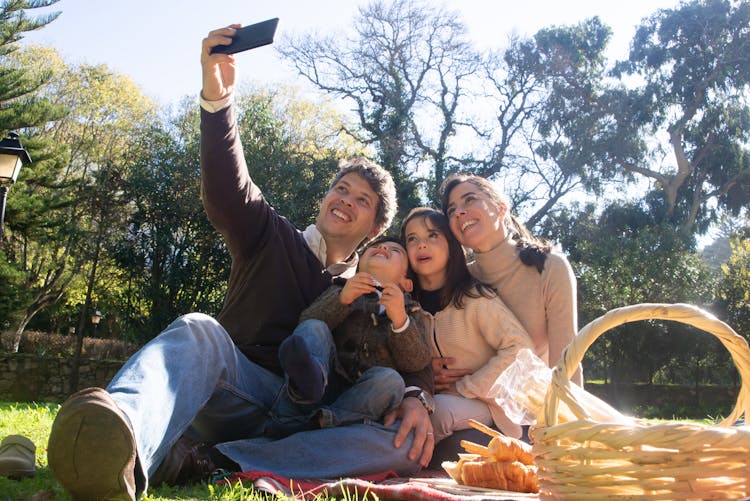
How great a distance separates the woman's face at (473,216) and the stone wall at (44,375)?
1196cm

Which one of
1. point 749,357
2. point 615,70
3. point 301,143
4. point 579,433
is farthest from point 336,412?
point 615,70

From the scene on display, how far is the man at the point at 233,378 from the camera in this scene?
162 centimetres

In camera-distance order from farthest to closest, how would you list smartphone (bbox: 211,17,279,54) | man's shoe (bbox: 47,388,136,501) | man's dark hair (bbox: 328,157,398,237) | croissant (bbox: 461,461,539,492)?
man's dark hair (bbox: 328,157,398,237)
smartphone (bbox: 211,17,279,54)
croissant (bbox: 461,461,539,492)
man's shoe (bbox: 47,388,136,501)

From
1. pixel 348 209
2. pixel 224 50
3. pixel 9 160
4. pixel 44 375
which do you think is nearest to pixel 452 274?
pixel 348 209

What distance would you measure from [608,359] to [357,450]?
15.5 metres

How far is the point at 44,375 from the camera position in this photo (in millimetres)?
13773

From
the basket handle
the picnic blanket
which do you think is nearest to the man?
the picnic blanket

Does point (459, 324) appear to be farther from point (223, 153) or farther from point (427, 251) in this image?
point (223, 153)

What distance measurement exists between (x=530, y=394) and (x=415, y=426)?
0.79m

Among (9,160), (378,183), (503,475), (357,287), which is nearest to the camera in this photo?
(503,475)

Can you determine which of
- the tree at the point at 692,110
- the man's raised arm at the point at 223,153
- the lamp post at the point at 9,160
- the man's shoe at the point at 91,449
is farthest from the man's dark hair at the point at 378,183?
the tree at the point at 692,110

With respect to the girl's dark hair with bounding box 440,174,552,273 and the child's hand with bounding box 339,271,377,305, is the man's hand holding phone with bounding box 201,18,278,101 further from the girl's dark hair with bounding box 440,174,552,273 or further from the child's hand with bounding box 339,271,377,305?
the girl's dark hair with bounding box 440,174,552,273

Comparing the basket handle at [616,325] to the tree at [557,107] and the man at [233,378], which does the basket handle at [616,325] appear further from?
the tree at [557,107]

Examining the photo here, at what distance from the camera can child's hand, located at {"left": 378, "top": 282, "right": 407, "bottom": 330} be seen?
2719 mm
